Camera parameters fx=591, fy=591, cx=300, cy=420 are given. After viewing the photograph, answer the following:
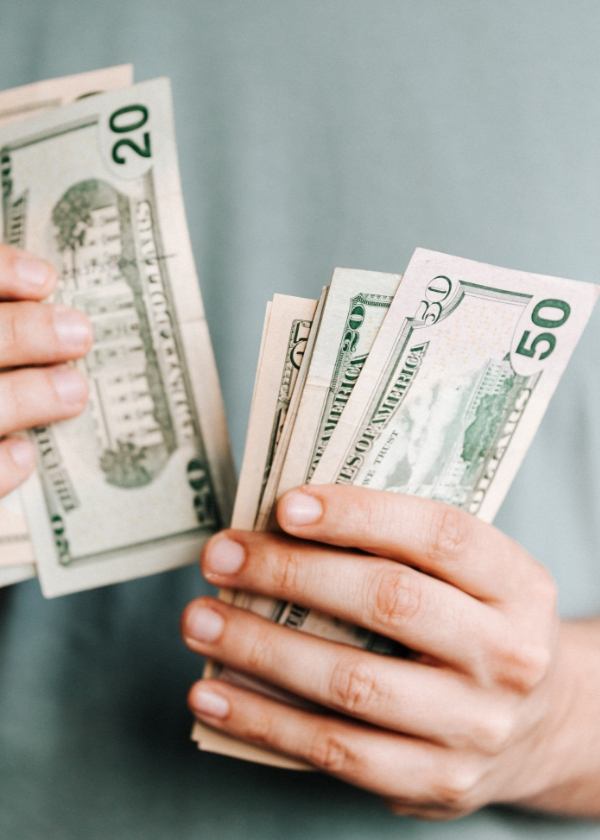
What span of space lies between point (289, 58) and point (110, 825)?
1.12m

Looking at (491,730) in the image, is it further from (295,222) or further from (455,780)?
(295,222)

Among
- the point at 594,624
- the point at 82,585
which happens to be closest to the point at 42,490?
the point at 82,585

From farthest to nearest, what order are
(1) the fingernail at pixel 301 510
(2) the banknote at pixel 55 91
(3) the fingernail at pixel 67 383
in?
(2) the banknote at pixel 55 91
(3) the fingernail at pixel 67 383
(1) the fingernail at pixel 301 510

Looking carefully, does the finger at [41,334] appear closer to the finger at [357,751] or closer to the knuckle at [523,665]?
the finger at [357,751]

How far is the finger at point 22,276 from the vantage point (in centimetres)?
65

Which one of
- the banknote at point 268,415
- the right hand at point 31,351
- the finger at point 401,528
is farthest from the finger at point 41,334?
the finger at point 401,528

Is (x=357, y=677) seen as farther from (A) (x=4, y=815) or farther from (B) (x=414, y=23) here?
(B) (x=414, y=23)

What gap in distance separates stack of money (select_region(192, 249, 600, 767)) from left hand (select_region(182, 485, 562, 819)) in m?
0.06

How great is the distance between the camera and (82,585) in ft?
2.52

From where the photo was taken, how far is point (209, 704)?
0.65m

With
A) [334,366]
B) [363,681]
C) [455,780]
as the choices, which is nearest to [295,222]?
[334,366]

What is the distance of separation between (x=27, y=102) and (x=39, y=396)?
45 centimetres

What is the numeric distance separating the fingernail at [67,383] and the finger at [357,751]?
0.38 metres

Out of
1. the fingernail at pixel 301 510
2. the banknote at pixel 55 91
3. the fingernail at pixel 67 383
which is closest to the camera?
the fingernail at pixel 301 510
